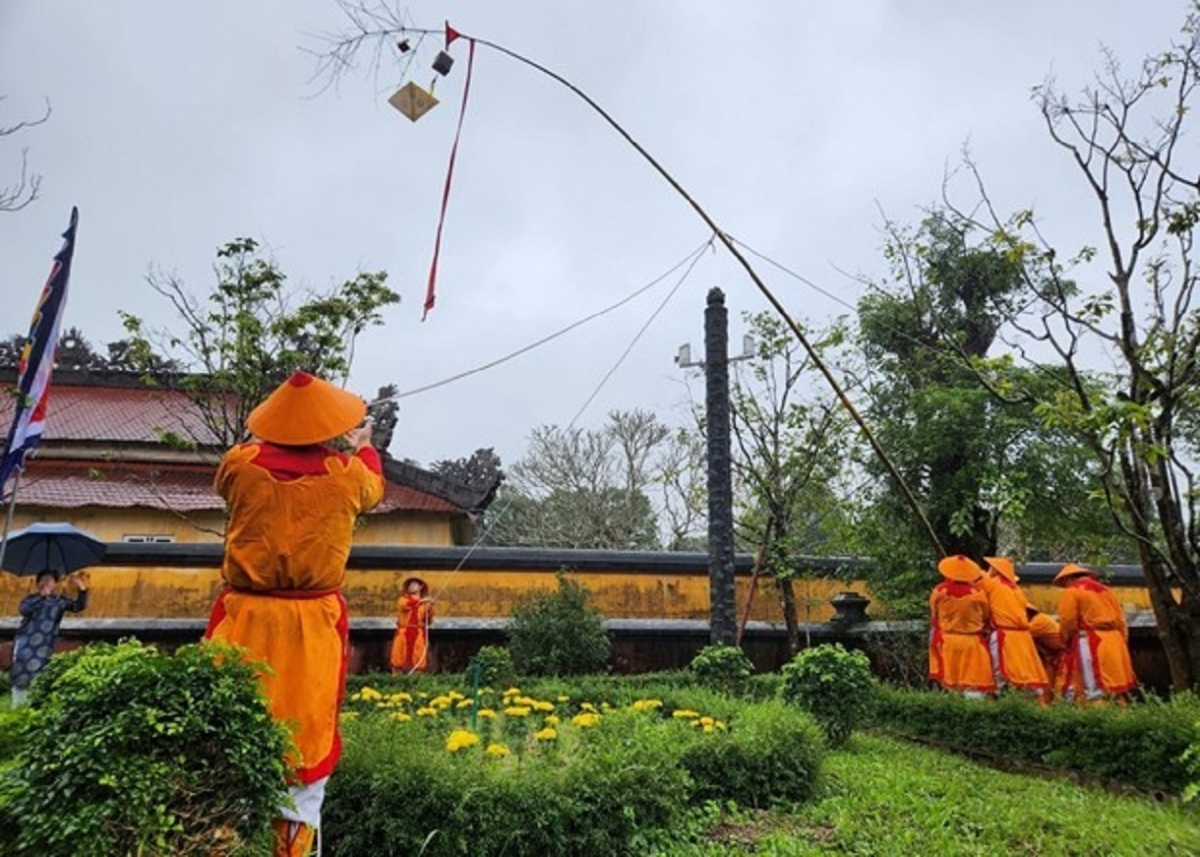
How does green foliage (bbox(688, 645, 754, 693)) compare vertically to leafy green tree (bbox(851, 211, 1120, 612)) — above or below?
below

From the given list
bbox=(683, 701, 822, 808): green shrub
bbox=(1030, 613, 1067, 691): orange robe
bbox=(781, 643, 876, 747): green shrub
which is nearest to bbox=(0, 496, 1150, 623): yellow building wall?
bbox=(1030, 613, 1067, 691): orange robe

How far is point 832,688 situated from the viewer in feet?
23.5

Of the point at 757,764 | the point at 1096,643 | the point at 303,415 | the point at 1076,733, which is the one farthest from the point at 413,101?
the point at 1096,643

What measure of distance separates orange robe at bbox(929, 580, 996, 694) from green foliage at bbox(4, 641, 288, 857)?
789 centimetres

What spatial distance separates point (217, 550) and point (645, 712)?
24.8 ft

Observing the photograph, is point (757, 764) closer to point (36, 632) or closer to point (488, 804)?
point (488, 804)

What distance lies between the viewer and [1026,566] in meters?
13.6

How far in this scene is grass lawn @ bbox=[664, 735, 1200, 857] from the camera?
4285 millimetres

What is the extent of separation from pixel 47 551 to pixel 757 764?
819 centimetres

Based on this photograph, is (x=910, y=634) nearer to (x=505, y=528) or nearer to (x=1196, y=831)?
(x=1196, y=831)

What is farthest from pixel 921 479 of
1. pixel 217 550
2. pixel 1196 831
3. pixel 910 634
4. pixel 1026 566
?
pixel 217 550

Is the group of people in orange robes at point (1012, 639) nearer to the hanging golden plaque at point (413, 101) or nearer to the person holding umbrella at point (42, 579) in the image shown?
the hanging golden plaque at point (413, 101)

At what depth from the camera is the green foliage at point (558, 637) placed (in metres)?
10.1

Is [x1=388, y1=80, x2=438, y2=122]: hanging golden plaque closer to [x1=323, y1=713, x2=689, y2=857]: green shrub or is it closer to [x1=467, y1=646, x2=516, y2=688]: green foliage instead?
[x1=323, y1=713, x2=689, y2=857]: green shrub
